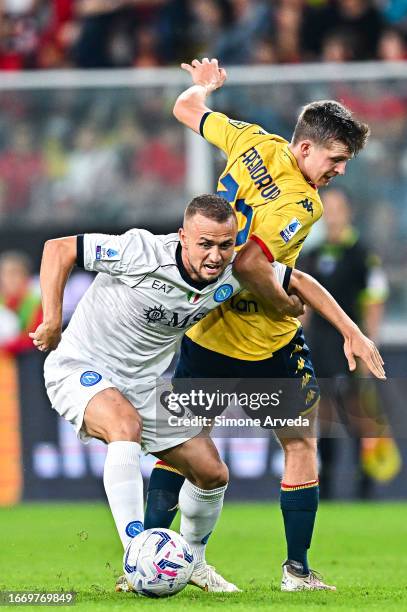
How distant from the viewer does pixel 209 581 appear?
20.2ft

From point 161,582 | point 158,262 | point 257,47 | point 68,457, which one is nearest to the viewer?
point 161,582

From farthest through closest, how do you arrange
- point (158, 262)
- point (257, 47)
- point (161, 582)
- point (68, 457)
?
point (257, 47)
point (68, 457)
point (158, 262)
point (161, 582)

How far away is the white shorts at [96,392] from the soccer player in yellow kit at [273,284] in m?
0.44

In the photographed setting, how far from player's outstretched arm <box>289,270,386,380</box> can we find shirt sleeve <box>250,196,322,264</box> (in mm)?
162

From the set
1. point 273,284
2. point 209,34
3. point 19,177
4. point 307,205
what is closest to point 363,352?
point 273,284

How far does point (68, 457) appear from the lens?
11203 mm

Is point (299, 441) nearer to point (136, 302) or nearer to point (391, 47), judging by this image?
point (136, 302)

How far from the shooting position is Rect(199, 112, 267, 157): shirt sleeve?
21.2 feet

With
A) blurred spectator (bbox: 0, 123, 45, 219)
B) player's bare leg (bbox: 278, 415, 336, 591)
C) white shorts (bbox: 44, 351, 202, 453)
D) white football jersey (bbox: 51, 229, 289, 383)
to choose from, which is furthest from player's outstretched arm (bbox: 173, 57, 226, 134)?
blurred spectator (bbox: 0, 123, 45, 219)

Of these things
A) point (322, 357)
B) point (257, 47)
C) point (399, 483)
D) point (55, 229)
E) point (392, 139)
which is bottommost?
point (399, 483)

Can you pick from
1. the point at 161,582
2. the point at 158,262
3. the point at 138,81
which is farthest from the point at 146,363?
the point at 138,81

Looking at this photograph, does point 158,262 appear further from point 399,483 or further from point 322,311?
point 399,483

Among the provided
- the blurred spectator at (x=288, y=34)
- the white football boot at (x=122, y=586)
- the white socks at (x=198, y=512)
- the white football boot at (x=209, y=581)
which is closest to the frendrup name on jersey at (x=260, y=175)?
the white socks at (x=198, y=512)

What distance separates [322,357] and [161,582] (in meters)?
6.10
